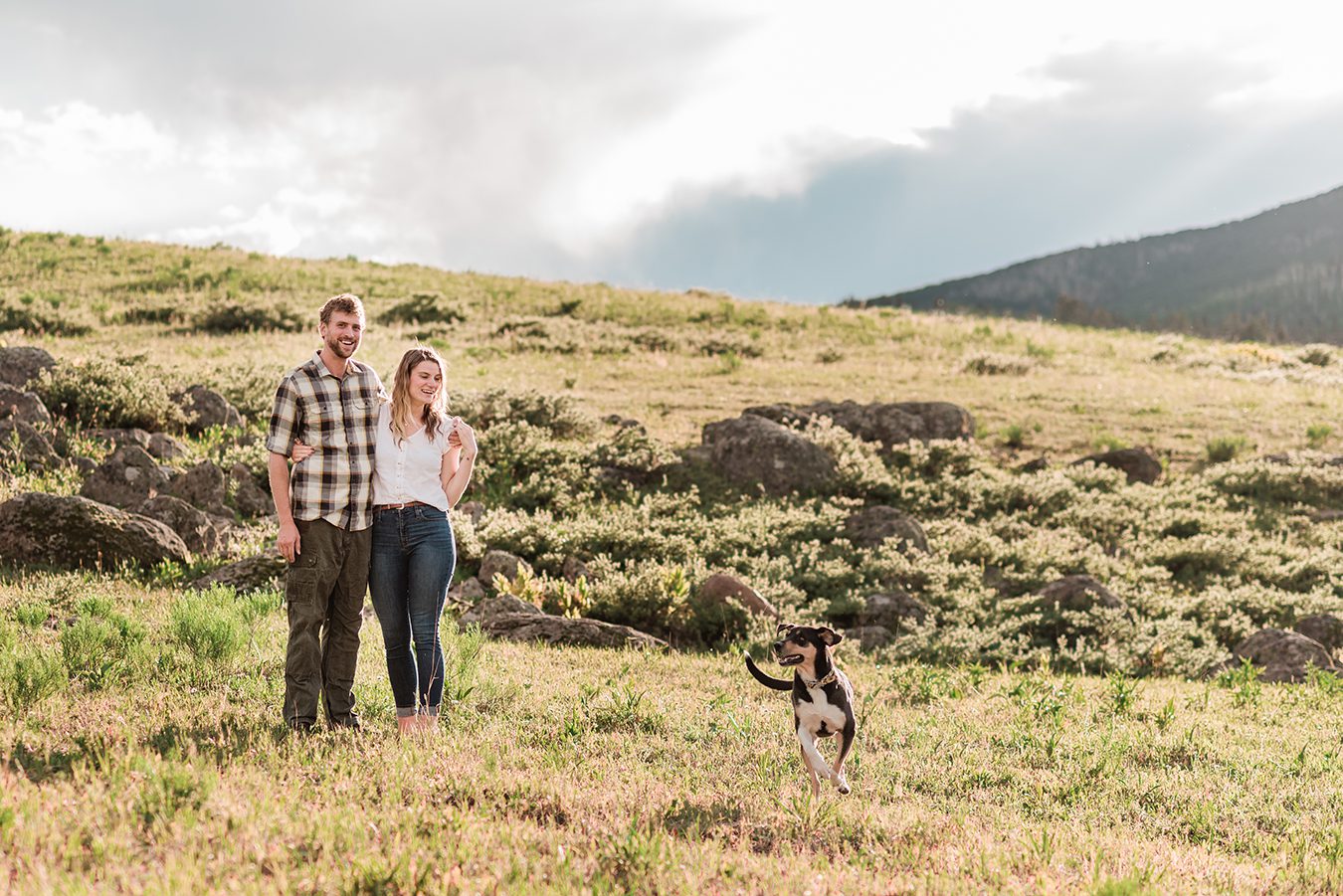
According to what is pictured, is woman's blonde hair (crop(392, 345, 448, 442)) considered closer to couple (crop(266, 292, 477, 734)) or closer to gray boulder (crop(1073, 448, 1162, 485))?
couple (crop(266, 292, 477, 734))

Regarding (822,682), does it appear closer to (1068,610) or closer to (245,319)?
(1068,610)

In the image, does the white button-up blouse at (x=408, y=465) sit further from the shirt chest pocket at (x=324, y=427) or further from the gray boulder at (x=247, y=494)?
the gray boulder at (x=247, y=494)

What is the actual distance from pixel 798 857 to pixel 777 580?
7.37 metres

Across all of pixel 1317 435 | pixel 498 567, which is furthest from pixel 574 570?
pixel 1317 435

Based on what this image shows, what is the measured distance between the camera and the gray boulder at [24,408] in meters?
12.8

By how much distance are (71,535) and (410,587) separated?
18.9 ft

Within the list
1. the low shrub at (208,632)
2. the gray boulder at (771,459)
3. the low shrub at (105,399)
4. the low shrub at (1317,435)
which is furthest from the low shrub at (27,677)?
the low shrub at (1317,435)

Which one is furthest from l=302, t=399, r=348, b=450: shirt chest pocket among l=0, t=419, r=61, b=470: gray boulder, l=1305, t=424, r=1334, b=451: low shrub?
l=1305, t=424, r=1334, b=451: low shrub

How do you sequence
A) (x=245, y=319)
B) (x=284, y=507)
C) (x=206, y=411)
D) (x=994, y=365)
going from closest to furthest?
(x=284, y=507), (x=206, y=411), (x=994, y=365), (x=245, y=319)

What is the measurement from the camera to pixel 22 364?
1452 centimetres

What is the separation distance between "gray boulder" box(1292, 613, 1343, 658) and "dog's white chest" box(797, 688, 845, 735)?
26.8ft

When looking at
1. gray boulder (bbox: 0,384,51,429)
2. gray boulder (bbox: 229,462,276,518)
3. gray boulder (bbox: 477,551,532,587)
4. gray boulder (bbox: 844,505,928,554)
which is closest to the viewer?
gray boulder (bbox: 477,551,532,587)

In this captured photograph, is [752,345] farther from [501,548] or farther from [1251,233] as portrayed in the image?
[1251,233]

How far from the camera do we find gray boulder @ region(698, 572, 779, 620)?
9922mm
